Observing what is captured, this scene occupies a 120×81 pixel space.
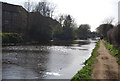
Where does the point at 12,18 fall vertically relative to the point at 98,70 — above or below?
above

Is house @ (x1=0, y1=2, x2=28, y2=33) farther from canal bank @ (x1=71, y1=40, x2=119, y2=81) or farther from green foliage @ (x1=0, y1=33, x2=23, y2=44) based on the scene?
canal bank @ (x1=71, y1=40, x2=119, y2=81)

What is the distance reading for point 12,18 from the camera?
6650 centimetres

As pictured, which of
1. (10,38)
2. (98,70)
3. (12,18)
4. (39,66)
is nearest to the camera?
(98,70)

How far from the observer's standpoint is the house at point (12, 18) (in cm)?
6083

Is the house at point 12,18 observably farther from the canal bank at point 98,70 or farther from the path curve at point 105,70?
the path curve at point 105,70

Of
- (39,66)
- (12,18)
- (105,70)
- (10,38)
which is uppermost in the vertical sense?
(12,18)

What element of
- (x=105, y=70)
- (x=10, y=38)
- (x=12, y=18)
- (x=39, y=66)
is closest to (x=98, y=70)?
(x=105, y=70)

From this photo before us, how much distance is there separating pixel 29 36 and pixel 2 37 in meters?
15.6

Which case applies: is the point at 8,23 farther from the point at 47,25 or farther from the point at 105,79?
the point at 105,79

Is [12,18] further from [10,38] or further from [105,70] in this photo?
[105,70]

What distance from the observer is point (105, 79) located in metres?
10.4

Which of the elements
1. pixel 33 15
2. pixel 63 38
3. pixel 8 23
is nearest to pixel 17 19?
pixel 8 23

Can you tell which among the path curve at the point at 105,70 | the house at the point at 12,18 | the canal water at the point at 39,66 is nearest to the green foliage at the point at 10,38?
the house at the point at 12,18

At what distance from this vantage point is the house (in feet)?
200
